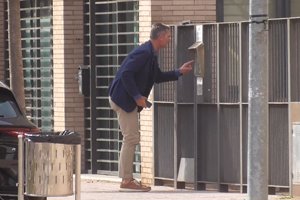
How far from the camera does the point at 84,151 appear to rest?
55.0ft

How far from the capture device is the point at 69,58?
16766 mm

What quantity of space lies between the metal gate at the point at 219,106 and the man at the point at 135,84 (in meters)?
0.45

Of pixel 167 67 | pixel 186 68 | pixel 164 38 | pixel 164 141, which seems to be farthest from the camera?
pixel 164 141

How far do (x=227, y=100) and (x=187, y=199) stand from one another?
1.45 m

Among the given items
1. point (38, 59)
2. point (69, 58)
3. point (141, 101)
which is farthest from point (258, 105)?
point (38, 59)

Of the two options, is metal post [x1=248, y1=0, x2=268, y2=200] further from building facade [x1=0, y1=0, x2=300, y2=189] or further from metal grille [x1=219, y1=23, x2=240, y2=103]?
building facade [x1=0, y1=0, x2=300, y2=189]

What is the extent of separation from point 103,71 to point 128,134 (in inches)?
109

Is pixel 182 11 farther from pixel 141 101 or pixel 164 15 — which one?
pixel 141 101

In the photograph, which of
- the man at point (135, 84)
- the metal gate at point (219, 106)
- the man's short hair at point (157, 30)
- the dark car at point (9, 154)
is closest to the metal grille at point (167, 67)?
the metal gate at point (219, 106)

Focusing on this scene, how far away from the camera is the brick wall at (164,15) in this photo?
1497cm

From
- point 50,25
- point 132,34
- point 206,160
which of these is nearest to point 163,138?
point 206,160

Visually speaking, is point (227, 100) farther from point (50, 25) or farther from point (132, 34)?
point (50, 25)

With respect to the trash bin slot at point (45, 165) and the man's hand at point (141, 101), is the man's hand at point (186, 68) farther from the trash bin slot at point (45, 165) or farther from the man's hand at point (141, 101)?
the trash bin slot at point (45, 165)

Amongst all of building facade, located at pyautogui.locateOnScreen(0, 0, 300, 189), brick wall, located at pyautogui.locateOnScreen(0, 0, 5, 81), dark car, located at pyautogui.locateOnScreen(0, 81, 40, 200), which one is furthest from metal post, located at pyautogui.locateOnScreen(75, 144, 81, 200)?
brick wall, located at pyautogui.locateOnScreen(0, 0, 5, 81)
